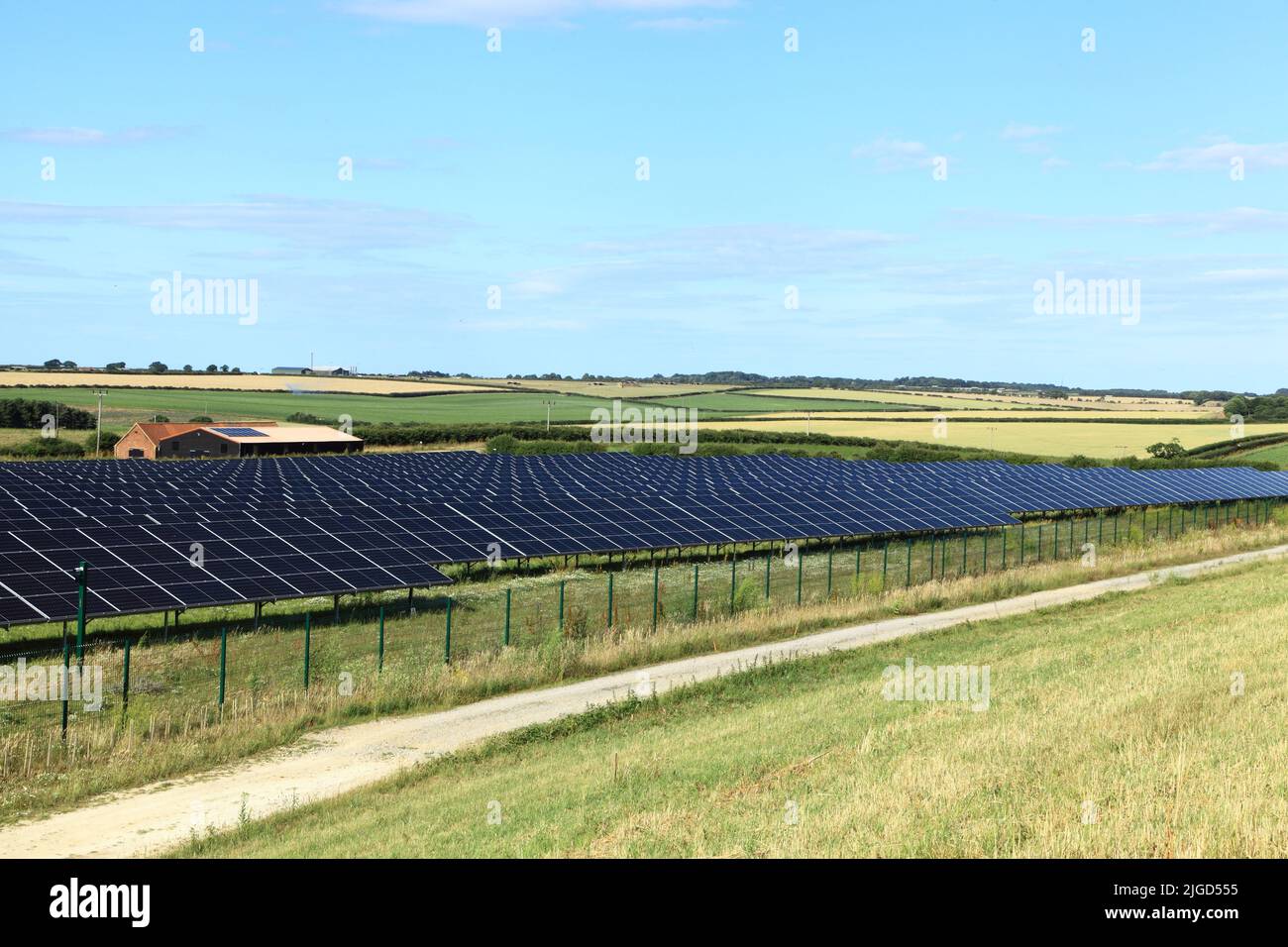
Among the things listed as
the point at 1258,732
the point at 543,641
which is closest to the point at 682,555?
the point at 543,641

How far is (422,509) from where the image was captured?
132 feet

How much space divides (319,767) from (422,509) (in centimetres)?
2238

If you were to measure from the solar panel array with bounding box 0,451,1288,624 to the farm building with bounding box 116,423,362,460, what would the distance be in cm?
2659

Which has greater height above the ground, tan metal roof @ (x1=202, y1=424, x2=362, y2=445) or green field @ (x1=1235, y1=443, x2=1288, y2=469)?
tan metal roof @ (x1=202, y1=424, x2=362, y2=445)

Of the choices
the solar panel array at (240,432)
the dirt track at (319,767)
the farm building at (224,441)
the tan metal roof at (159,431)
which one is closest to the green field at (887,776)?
the dirt track at (319,767)

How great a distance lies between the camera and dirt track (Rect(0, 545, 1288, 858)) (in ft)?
47.9

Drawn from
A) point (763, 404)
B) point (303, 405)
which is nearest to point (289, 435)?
point (303, 405)

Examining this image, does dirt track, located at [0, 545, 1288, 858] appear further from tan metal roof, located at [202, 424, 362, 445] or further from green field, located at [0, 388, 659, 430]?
green field, located at [0, 388, 659, 430]

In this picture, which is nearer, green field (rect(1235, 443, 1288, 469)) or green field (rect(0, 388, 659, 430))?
green field (rect(1235, 443, 1288, 469))

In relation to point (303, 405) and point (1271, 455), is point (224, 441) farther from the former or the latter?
point (1271, 455)

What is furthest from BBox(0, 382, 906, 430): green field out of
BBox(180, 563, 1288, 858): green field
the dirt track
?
BBox(180, 563, 1288, 858): green field

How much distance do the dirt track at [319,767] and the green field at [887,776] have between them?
0.94 metres
